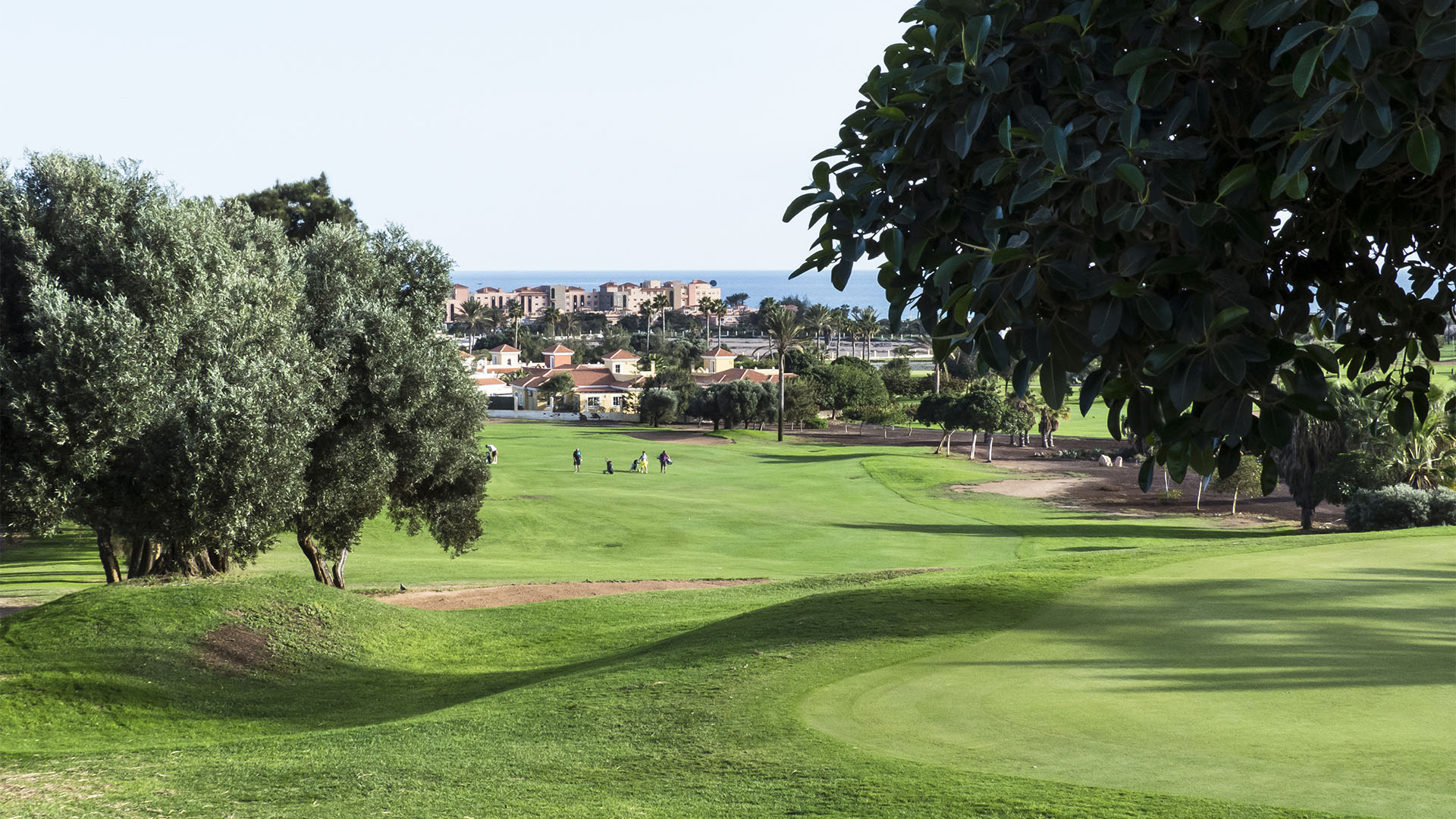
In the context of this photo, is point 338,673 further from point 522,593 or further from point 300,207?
point 300,207

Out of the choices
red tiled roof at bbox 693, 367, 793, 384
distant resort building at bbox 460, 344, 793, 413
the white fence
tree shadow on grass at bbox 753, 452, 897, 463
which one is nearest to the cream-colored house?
distant resort building at bbox 460, 344, 793, 413

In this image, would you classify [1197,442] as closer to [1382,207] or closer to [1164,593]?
[1382,207]

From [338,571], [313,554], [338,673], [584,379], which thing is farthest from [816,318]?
[338,673]

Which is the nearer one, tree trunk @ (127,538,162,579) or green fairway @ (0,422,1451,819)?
green fairway @ (0,422,1451,819)

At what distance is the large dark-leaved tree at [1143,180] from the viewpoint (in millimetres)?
2627

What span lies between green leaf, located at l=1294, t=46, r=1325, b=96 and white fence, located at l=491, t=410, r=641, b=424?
335 feet

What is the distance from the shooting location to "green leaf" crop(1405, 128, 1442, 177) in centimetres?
245

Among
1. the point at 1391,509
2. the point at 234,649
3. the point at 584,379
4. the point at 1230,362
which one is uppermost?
the point at 584,379

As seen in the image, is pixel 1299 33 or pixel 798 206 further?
pixel 798 206

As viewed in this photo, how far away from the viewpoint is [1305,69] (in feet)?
7.92

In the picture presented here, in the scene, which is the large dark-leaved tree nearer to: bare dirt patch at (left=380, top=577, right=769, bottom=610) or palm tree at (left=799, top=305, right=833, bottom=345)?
bare dirt patch at (left=380, top=577, right=769, bottom=610)

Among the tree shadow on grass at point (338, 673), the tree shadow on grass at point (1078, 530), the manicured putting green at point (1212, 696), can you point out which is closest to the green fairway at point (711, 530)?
the tree shadow on grass at point (1078, 530)

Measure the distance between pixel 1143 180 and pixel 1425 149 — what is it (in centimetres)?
59

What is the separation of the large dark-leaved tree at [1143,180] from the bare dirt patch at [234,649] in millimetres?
15655
